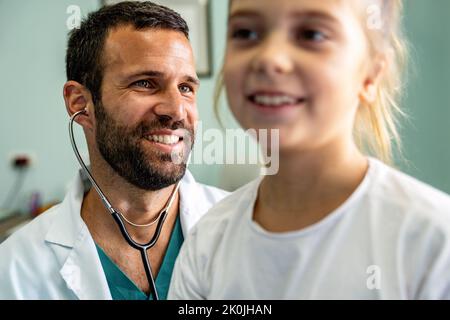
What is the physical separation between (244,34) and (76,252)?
1.46ft

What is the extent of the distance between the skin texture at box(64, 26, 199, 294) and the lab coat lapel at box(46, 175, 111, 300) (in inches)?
1.5

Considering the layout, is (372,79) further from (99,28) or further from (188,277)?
(99,28)

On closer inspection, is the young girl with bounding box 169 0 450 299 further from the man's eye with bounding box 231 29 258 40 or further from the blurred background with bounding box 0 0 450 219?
the blurred background with bounding box 0 0 450 219

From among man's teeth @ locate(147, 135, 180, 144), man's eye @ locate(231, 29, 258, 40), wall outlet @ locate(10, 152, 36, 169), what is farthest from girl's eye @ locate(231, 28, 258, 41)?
wall outlet @ locate(10, 152, 36, 169)

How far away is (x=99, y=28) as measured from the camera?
723mm

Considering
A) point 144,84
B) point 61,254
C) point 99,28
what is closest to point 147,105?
point 144,84

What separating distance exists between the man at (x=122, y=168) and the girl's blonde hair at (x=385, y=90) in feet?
0.72

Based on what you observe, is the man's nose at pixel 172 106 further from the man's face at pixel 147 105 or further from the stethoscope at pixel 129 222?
the stethoscope at pixel 129 222

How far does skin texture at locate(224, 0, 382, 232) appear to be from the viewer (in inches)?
14.4

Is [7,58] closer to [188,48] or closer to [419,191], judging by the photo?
[188,48]

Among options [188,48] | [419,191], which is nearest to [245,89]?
[419,191]

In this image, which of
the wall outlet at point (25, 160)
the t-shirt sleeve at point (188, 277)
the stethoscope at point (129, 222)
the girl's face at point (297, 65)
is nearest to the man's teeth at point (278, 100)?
the girl's face at point (297, 65)

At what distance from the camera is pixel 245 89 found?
0.38 meters

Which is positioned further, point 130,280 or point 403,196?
point 130,280
